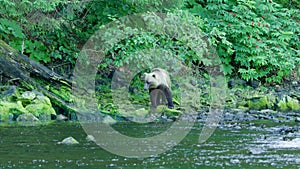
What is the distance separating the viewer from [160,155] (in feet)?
22.1

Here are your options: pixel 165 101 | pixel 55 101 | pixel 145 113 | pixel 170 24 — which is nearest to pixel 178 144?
pixel 145 113

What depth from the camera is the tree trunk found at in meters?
11.8

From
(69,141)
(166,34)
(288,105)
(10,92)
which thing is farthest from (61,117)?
(288,105)

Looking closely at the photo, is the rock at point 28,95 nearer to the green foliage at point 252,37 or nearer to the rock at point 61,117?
the rock at point 61,117

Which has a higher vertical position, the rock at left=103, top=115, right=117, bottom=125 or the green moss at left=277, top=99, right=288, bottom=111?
the green moss at left=277, top=99, right=288, bottom=111

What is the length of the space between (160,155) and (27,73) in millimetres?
6169

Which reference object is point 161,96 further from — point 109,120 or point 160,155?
point 160,155

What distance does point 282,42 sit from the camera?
60.2ft

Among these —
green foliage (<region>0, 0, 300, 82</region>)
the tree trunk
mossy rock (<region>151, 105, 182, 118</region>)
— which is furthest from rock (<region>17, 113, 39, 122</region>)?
green foliage (<region>0, 0, 300, 82</region>)

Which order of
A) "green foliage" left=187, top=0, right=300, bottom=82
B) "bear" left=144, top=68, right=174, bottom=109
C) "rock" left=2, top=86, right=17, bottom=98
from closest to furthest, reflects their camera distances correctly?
"rock" left=2, top=86, right=17, bottom=98, "bear" left=144, top=68, right=174, bottom=109, "green foliage" left=187, top=0, right=300, bottom=82

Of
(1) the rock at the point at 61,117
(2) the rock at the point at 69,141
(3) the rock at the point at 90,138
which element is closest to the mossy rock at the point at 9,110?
(1) the rock at the point at 61,117

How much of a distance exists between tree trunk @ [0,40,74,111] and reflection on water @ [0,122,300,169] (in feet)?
8.52

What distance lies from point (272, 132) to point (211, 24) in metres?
9.03

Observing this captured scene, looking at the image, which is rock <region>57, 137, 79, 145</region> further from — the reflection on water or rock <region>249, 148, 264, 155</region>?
rock <region>249, 148, 264, 155</region>
